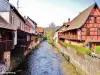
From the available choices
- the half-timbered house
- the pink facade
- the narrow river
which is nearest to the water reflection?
the narrow river

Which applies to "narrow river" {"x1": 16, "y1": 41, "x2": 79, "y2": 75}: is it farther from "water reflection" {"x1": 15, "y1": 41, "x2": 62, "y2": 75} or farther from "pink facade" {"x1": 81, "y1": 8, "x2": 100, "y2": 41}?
"pink facade" {"x1": 81, "y1": 8, "x2": 100, "y2": 41}

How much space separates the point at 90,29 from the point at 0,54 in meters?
20.9

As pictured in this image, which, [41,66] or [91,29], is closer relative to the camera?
[41,66]

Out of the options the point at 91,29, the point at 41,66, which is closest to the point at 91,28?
the point at 91,29

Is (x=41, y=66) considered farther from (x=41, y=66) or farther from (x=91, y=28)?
(x=91, y=28)

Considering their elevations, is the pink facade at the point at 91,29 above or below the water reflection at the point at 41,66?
above

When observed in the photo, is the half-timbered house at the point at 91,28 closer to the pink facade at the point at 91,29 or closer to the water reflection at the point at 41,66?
the pink facade at the point at 91,29

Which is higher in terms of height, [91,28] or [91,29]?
[91,28]

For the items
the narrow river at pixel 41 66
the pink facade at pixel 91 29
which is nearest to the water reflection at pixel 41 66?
the narrow river at pixel 41 66

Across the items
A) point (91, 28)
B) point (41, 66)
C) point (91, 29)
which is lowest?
point (41, 66)

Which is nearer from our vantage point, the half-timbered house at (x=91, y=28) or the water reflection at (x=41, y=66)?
the water reflection at (x=41, y=66)

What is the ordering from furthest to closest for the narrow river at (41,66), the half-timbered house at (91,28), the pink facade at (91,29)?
1. the pink facade at (91,29)
2. the half-timbered house at (91,28)
3. the narrow river at (41,66)

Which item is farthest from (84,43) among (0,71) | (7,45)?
(0,71)

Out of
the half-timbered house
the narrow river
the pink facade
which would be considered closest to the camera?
the narrow river
